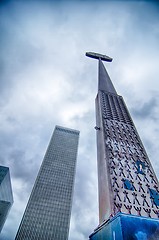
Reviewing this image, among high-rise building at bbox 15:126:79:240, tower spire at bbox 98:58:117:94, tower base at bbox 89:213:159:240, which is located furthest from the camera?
high-rise building at bbox 15:126:79:240

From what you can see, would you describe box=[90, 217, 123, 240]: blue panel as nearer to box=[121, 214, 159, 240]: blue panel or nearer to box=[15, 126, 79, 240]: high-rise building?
box=[121, 214, 159, 240]: blue panel

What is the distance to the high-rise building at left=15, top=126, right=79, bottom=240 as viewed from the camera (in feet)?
355

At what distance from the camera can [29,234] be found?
104188 millimetres

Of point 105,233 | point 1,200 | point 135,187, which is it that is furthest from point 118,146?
point 1,200

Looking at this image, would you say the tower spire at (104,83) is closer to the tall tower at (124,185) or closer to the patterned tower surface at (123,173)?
the patterned tower surface at (123,173)

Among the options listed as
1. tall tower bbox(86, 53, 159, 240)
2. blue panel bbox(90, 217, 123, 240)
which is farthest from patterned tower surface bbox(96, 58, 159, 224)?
blue panel bbox(90, 217, 123, 240)

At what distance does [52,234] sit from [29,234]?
15878 mm

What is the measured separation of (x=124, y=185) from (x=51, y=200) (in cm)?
11593

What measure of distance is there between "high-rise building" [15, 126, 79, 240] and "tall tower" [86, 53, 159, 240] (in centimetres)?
10683

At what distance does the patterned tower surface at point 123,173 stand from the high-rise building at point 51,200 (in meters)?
107

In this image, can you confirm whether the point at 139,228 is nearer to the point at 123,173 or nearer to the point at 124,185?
the point at 124,185

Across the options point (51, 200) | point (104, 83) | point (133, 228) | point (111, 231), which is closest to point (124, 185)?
point (111, 231)

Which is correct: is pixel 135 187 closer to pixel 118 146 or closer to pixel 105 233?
pixel 118 146

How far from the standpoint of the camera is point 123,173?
2702 centimetres
